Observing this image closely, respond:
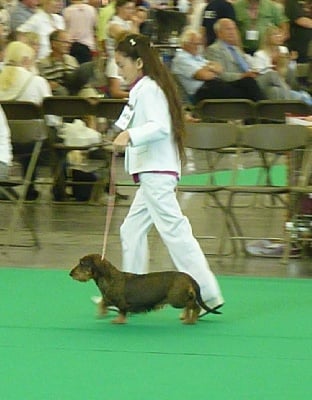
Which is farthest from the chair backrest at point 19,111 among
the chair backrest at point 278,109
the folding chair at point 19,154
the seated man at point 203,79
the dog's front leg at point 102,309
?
the dog's front leg at point 102,309

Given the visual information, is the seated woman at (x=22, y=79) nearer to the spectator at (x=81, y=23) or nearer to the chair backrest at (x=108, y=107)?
the chair backrest at (x=108, y=107)

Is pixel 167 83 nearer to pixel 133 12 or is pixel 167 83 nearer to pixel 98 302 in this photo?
pixel 98 302

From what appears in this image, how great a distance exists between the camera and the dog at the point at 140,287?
5.92 meters

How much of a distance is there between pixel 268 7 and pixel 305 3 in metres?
0.76

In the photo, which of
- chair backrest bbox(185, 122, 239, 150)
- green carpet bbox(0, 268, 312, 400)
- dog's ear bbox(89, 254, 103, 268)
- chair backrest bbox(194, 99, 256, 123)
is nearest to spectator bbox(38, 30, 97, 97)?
chair backrest bbox(194, 99, 256, 123)

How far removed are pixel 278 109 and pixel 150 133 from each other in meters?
4.73

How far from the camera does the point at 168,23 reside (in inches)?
618

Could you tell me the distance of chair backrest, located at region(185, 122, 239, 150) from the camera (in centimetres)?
843

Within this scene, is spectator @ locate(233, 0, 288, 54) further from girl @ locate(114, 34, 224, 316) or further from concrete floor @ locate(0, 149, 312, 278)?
girl @ locate(114, 34, 224, 316)

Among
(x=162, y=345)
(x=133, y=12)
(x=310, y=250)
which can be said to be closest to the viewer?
(x=162, y=345)

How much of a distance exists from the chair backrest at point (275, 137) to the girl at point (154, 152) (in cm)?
229

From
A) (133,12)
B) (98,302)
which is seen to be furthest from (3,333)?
(133,12)

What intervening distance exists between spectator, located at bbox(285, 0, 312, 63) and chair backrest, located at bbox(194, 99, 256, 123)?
358 centimetres

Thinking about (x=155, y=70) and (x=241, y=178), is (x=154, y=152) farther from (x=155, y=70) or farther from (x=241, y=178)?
(x=241, y=178)
